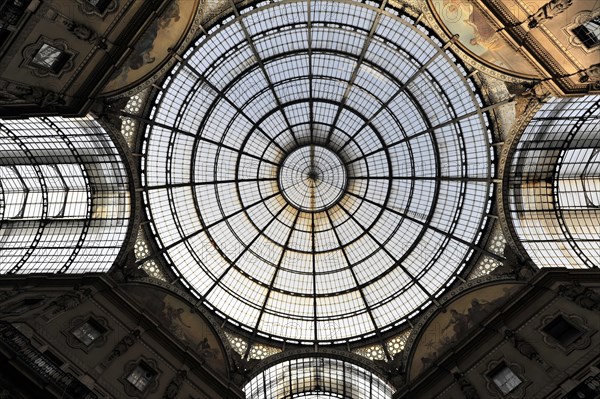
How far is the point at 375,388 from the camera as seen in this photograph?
2642 cm

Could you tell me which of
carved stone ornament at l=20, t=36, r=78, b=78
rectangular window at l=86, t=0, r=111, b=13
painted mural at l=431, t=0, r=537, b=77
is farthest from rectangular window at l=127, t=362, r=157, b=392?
painted mural at l=431, t=0, r=537, b=77

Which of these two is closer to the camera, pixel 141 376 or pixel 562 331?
pixel 562 331

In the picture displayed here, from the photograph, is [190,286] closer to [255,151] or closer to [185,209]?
[185,209]

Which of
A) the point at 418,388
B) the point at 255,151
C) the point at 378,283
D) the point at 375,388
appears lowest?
the point at 418,388

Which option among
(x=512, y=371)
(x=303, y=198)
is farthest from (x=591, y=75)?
(x=303, y=198)

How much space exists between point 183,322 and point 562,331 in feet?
63.2

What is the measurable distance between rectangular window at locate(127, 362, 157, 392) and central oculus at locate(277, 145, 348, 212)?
13.6m

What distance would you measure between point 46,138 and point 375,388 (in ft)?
77.5

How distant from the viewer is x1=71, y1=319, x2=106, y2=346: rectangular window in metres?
20.6

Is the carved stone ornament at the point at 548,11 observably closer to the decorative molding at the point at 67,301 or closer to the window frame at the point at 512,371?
the window frame at the point at 512,371

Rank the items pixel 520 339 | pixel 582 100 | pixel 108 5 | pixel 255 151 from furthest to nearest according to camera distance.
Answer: pixel 255 151 < pixel 582 100 < pixel 520 339 < pixel 108 5

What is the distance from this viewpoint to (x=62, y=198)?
28062mm

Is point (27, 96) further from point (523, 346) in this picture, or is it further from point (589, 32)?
point (523, 346)

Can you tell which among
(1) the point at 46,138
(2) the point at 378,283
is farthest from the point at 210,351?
(1) the point at 46,138
